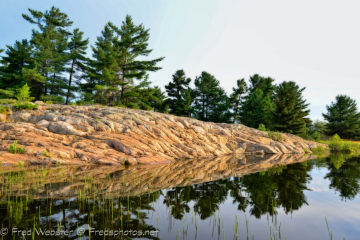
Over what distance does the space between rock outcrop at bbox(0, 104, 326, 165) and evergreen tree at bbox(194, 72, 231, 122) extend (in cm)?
2414

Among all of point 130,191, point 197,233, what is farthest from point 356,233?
point 130,191

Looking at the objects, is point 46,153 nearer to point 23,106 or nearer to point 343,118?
point 23,106

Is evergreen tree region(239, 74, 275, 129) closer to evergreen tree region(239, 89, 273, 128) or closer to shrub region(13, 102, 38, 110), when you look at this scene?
evergreen tree region(239, 89, 273, 128)

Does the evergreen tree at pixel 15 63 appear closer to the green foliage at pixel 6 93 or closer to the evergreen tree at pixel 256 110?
the green foliage at pixel 6 93

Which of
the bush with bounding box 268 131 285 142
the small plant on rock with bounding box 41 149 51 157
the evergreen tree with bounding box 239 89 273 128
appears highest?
the evergreen tree with bounding box 239 89 273 128

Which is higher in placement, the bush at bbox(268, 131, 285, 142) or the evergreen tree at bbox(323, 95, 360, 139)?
the evergreen tree at bbox(323, 95, 360, 139)

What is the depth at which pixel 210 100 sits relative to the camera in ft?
155

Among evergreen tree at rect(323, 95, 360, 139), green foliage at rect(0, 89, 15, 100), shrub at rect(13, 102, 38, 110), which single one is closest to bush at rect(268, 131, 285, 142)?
shrub at rect(13, 102, 38, 110)

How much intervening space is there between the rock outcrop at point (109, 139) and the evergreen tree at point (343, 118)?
107 ft

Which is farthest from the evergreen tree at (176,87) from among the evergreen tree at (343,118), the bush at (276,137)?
the evergreen tree at (343,118)

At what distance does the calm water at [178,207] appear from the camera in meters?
3.84

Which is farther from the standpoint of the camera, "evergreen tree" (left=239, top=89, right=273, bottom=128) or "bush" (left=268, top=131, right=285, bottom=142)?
"evergreen tree" (left=239, top=89, right=273, bottom=128)

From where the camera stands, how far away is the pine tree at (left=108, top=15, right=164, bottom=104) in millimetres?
31797

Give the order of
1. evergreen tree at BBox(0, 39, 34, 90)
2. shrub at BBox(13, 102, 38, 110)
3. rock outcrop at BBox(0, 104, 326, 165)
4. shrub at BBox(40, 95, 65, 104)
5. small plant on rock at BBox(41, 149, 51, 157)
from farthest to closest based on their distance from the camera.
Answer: evergreen tree at BBox(0, 39, 34, 90), shrub at BBox(40, 95, 65, 104), shrub at BBox(13, 102, 38, 110), rock outcrop at BBox(0, 104, 326, 165), small plant on rock at BBox(41, 149, 51, 157)
